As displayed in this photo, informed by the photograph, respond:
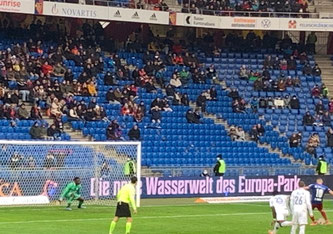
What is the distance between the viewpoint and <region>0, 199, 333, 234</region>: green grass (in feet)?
90.3

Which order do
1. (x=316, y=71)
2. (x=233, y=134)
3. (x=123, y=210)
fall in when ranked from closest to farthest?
(x=123, y=210) < (x=233, y=134) < (x=316, y=71)

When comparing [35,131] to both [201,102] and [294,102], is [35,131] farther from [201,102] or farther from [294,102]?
[294,102]

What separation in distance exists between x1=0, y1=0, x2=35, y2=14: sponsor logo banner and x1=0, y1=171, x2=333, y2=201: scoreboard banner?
11.2m

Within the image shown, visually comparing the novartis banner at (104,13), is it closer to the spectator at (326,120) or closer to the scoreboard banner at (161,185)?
the spectator at (326,120)

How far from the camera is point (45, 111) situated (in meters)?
43.8

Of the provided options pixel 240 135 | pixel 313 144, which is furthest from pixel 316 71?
pixel 240 135

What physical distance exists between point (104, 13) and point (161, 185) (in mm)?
11776

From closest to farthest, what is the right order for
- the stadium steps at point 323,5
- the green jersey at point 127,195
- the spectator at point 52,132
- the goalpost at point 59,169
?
1. the green jersey at point 127,195
2. the goalpost at point 59,169
3. the spectator at point 52,132
4. the stadium steps at point 323,5

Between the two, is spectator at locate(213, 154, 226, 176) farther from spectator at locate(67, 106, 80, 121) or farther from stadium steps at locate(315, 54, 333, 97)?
stadium steps at locate(315, 54, 333, 97)

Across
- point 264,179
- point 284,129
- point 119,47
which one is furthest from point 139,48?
point 264,179

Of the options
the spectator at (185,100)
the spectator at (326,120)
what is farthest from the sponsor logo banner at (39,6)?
the spectator at (326,120)

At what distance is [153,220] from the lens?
102 ft

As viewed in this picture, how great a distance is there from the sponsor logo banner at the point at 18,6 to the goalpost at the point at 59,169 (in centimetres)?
1031

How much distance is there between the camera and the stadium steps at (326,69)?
56.1 meters
